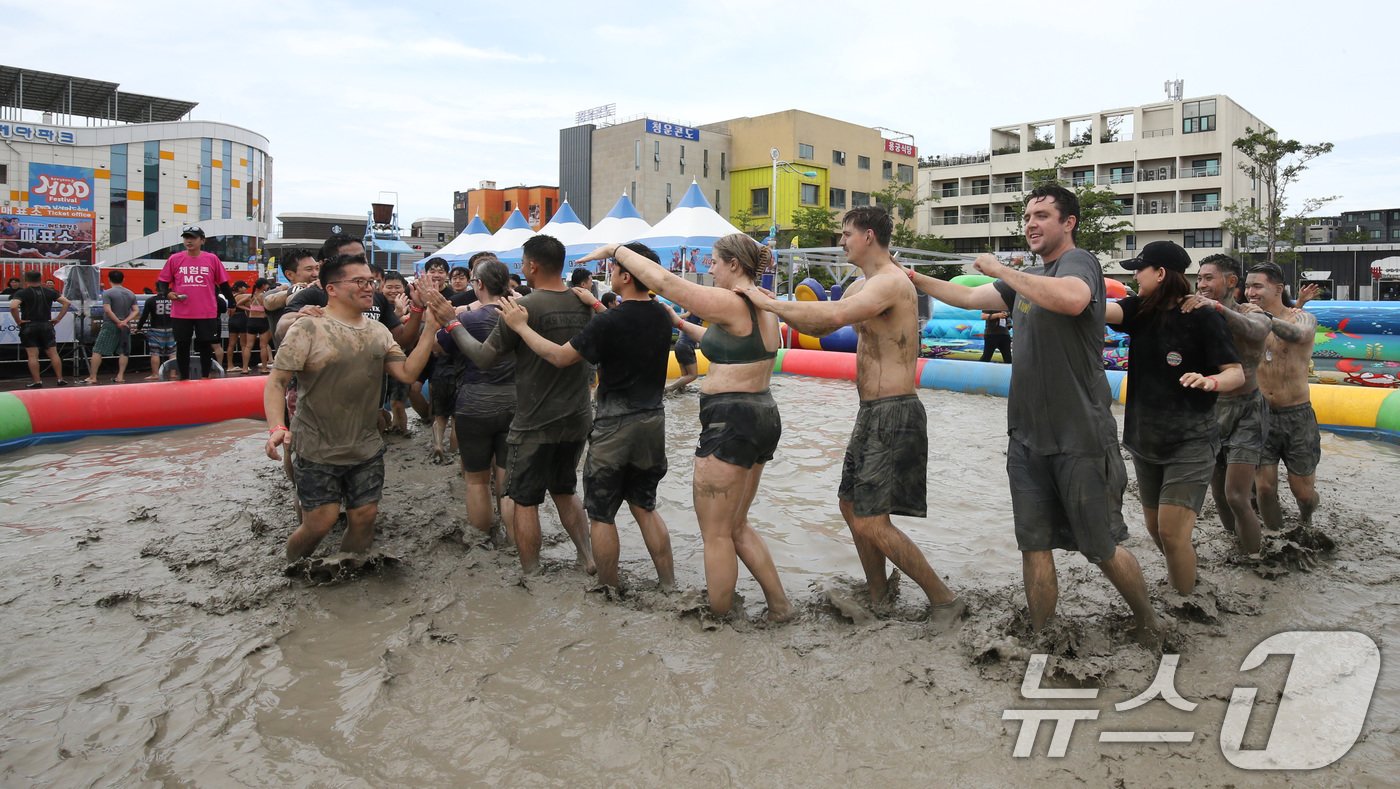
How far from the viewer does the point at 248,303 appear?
44.1 ft

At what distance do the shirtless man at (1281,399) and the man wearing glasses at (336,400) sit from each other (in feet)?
16.3

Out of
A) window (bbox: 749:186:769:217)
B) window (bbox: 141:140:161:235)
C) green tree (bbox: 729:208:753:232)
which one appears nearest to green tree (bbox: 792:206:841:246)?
green tree (bbox: 729:208:753:232)

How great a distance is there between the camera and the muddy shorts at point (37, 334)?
11.8 m

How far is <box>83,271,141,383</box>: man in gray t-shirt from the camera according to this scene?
1243cm

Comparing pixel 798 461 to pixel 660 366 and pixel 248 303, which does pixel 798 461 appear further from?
pixel 248 303

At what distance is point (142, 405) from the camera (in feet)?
31.6

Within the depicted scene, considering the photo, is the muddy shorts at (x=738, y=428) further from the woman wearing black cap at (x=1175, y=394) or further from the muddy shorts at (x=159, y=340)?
the muddy shorts at (x=159, y=340)

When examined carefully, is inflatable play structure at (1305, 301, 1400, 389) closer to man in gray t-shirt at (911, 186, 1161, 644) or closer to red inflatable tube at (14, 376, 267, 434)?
man in gray t-shirt at (911, 186, 1161, 644)

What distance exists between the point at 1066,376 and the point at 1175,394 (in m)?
0.99

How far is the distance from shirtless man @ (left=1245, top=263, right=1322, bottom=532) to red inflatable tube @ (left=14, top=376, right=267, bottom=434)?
9.85 meters

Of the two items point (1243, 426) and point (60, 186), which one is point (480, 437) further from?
point (60, 186)

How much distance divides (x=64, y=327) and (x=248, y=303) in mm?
2795

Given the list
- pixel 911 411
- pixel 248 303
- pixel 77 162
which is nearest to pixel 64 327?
pixel 248 303
